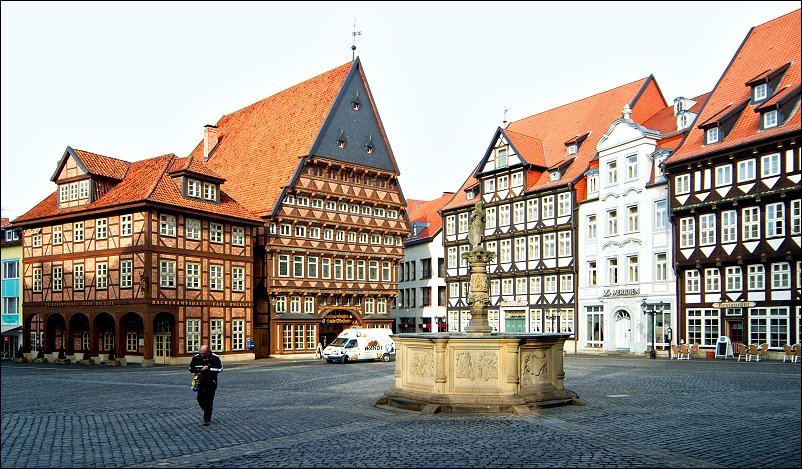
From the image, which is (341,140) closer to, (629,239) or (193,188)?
(193,188)

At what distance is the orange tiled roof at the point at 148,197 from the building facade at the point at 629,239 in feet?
66.3

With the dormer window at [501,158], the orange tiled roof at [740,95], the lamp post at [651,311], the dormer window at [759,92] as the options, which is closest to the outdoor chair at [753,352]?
the lamp post at [651,311]

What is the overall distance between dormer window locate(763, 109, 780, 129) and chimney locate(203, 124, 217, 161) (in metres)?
37.9

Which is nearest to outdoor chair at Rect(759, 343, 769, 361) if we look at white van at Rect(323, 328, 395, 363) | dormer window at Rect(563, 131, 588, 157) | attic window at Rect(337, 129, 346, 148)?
white van at Rect(323, 328, 395, 363)

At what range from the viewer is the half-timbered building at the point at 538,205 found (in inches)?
1965

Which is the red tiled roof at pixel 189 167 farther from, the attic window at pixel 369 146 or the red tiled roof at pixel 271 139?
the attic window at pixel 369 146

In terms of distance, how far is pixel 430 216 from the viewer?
6838 cm

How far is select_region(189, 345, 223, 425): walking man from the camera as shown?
14766 millimetres

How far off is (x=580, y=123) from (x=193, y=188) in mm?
26313

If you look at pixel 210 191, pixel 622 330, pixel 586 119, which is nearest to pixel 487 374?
pixel 210 191

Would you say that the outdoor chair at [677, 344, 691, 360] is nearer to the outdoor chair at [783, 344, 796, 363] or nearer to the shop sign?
the outdoor chair at [783, 344, 796, 363]

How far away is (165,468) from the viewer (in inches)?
412

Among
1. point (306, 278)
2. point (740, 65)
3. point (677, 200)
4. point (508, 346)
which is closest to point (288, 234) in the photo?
point (306, 278)

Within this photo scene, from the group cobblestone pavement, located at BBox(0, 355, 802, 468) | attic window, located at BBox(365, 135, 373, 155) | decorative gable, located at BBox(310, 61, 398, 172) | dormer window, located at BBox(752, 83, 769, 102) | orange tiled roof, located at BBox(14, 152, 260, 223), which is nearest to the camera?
cobblestone pavement, located at BBox(0, 355, 802, 468)
